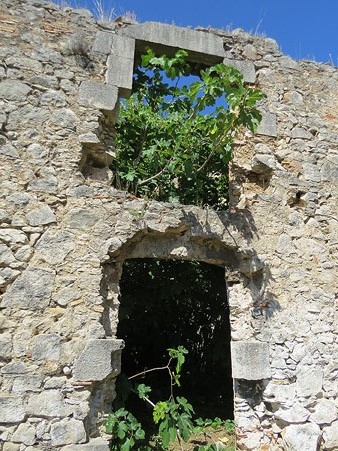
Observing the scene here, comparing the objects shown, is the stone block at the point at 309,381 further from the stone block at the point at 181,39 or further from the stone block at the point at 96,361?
the stone block at the point at 181,39

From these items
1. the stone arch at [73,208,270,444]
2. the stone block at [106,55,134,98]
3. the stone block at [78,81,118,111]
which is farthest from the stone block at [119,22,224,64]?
the stone arch at [73,208,270,444]

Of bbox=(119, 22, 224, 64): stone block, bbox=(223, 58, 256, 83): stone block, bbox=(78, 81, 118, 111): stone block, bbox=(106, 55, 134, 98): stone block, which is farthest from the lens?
bbox=(223, 58, 256, 83): stone block

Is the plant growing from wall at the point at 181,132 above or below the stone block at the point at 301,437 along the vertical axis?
above

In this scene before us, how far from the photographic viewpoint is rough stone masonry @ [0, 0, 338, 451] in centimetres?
356

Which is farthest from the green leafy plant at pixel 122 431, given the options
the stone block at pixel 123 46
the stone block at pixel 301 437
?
the stone block at pixel 123 46

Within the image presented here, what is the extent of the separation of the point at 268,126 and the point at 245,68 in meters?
0.74

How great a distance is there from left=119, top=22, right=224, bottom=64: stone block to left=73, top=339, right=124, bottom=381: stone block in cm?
322

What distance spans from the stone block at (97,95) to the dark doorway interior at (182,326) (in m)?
2.57

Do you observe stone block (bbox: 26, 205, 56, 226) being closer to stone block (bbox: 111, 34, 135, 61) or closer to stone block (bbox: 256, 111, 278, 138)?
stone block (bbox: 111, 34, 135, 61)

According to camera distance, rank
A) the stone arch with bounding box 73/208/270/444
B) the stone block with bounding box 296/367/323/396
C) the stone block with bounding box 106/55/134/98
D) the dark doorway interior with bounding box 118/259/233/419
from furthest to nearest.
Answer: the dark doorway interior with bounding box 118/259/233/419 < the stone block with bounding box 106/55/134/98 < the stone block with bounding box 296/367/323/396 < the stone arch with bounding box 73/208/270/444

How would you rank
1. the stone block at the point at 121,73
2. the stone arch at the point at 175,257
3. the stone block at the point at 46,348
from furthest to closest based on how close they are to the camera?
the stone block at the point at 121,73
the stone arch at the point at 175,257
the stone block at the point at 46,348

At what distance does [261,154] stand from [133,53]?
→ 5.81ft

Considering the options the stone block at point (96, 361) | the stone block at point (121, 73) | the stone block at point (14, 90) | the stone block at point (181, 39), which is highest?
the stone block at point (181, 39)

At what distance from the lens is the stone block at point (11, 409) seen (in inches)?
131
